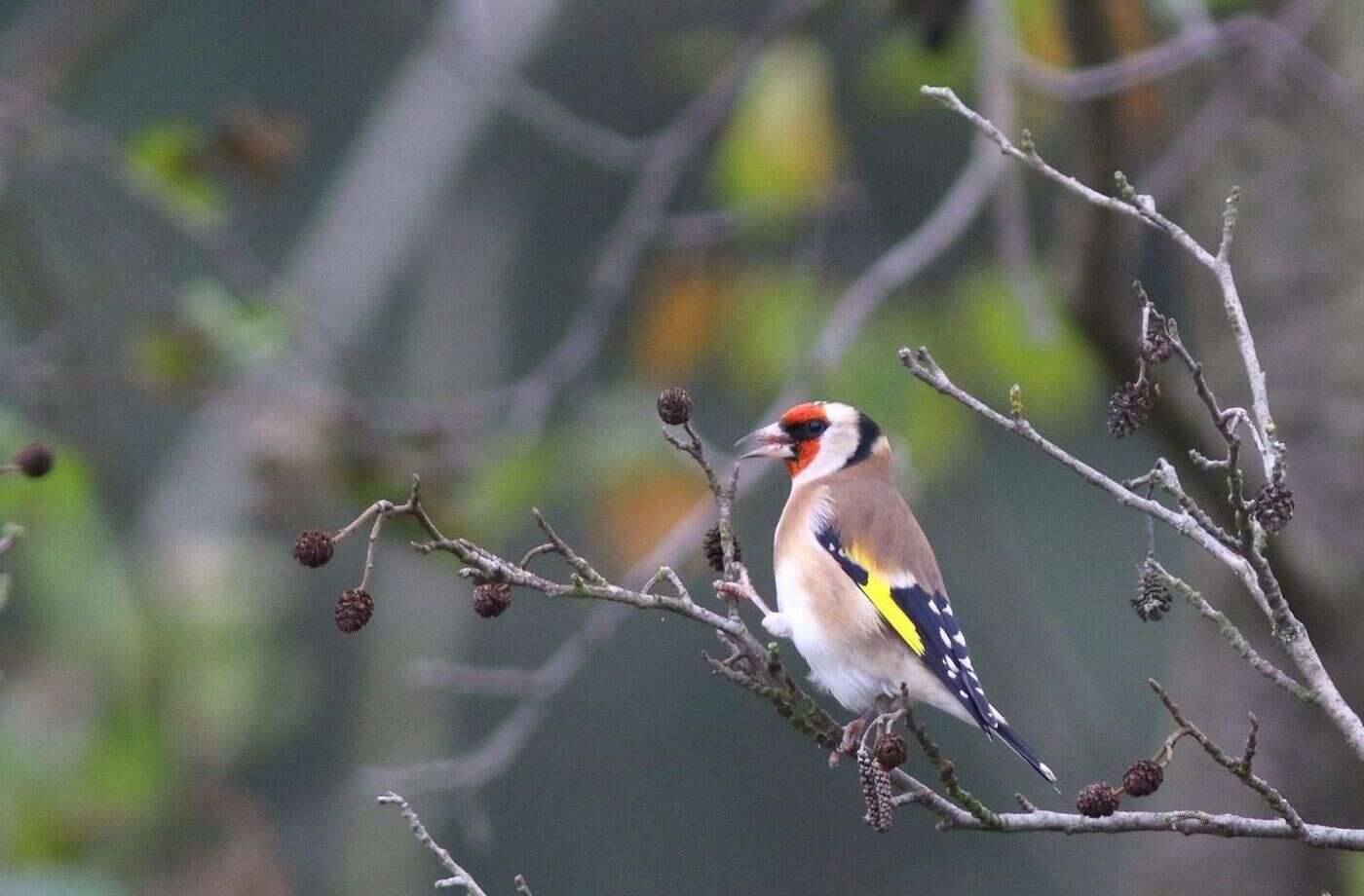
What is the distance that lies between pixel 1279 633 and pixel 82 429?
3.55 meters

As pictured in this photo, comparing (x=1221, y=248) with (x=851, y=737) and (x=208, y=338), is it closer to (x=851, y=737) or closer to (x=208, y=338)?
(x=851, y=737)

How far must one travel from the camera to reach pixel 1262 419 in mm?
2010

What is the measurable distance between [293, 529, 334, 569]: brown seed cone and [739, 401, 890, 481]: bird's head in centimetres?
176

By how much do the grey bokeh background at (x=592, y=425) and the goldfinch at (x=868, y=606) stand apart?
0.55 meters

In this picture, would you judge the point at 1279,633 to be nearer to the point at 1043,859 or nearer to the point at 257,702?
the point at 257,702

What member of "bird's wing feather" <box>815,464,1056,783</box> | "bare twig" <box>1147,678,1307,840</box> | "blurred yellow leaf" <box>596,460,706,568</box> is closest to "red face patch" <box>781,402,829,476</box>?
"bird's wing feather" <box>815,464,1056,783</box>

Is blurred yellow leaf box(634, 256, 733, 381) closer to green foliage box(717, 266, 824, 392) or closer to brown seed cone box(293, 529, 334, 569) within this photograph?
green foliage box(717, 266, 824, 392)

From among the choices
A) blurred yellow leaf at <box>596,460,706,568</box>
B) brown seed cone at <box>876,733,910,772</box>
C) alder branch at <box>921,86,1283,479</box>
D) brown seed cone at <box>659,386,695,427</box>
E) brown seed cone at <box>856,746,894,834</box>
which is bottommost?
blurred yellow leaf at <box>596,460,706,568</box>

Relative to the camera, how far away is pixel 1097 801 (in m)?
2.03

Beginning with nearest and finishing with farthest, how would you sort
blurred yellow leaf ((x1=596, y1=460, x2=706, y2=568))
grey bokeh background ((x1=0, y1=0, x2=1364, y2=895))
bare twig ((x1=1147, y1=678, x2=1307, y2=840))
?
bare twig ((x1=1147, y1=678, x2=1307, y2=840)) → grey bokeh background ((x1=0, y1=0, x2=1364, y2=895)) → blurred yellow leaf ((x1=596, y1=460, x2=706, y2=568))

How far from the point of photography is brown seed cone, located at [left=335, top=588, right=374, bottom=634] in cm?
207

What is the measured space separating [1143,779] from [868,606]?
1.21m

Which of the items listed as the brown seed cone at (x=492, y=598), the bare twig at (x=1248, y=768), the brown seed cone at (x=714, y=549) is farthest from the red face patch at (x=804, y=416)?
the bare twig at (x=1248, y=768)

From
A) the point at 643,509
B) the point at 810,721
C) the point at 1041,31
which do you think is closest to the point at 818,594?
the point at 810,721
